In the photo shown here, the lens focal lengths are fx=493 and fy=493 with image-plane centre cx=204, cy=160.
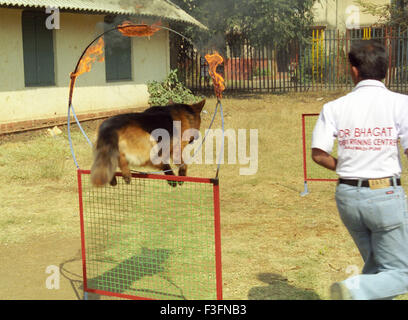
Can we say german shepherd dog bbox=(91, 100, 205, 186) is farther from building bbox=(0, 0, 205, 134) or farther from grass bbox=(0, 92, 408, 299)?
building bbox=(0, 0, 205, 134)

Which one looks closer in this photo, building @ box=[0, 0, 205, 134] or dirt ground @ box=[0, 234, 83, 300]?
dirt ground @ box=[0, 234, 83, 300]

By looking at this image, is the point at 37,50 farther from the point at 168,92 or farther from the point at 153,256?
the point at 153,256

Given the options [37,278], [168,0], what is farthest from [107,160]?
[168,0]

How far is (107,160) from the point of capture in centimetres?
400

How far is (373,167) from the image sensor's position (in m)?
3.07

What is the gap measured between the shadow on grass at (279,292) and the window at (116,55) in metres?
11.4

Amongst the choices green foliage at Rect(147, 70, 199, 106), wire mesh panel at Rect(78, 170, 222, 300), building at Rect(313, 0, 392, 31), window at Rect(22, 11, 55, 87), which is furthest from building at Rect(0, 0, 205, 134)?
building at Rect(313, 0, 392, 31)

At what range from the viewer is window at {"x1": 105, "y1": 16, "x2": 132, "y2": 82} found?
49.4ft

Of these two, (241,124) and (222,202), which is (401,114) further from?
(241,124)

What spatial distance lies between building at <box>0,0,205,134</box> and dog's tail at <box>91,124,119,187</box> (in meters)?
8.34

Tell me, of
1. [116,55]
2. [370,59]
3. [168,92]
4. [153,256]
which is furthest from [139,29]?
[168,92]

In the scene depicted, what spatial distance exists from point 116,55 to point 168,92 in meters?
2.19

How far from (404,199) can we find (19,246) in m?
4.75

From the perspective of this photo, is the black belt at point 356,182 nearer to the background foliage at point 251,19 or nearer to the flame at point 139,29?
the flame at point 139,29
